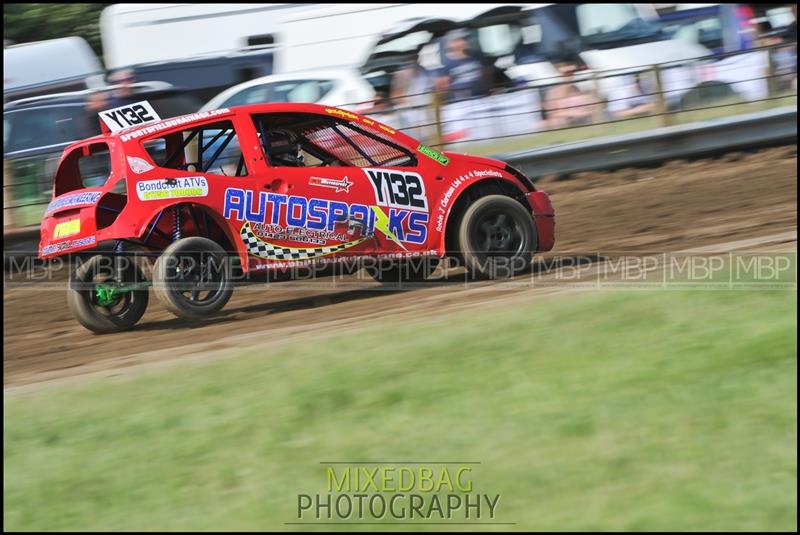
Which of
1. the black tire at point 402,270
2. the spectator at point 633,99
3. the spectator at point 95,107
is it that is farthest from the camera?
the spectator at point 95,107

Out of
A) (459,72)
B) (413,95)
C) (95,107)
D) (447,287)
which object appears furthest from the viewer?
(459,72)

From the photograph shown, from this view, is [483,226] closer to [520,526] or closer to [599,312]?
[599,312]

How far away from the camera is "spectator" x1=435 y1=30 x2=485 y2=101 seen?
1497cm

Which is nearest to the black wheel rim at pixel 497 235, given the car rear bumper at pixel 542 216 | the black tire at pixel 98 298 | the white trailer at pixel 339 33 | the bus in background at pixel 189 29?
the car rear bumper at pixel 542 216

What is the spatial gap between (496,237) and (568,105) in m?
6.12

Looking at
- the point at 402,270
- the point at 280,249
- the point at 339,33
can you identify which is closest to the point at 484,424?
the point at 280,249

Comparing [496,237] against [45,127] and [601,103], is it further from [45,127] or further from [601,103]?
[45,127]

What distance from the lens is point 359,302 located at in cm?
886

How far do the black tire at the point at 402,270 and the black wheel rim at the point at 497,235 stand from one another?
77cm

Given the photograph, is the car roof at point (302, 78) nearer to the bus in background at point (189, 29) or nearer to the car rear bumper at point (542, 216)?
the bus in background at point (189, 29)

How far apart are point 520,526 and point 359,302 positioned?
182 inches

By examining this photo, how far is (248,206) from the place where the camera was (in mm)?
8125

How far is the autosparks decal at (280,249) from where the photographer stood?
815 centimetres

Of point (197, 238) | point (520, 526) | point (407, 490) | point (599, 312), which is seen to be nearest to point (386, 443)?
point (407, 490)
